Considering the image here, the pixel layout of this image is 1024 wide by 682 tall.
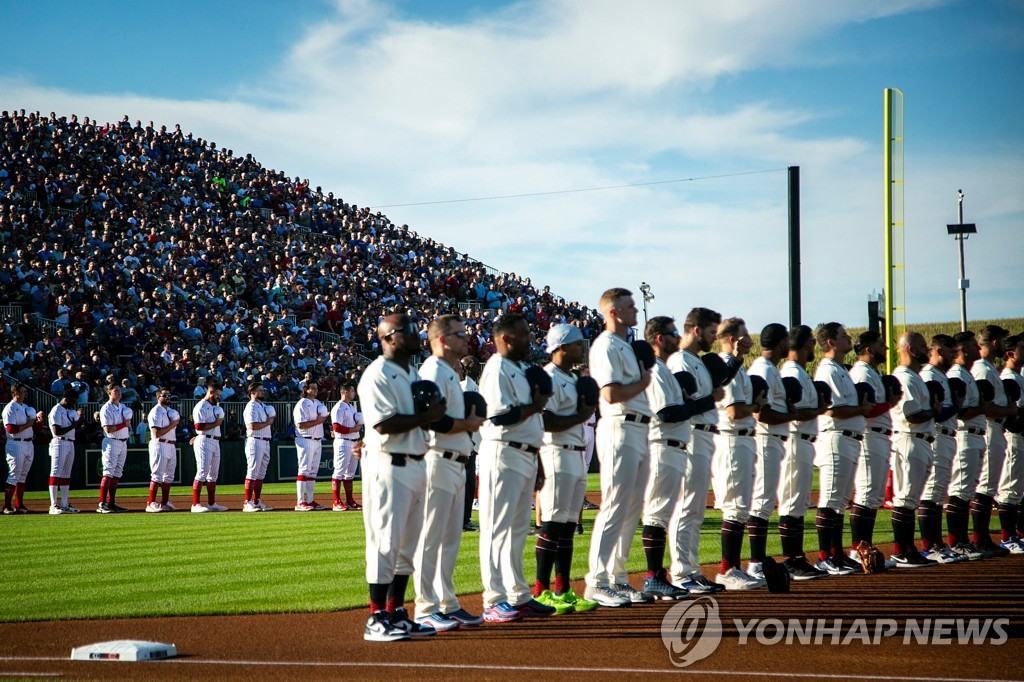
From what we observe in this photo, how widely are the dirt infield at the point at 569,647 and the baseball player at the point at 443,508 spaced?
0.31m

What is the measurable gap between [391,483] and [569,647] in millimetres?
1699

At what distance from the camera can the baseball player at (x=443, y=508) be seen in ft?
26.3

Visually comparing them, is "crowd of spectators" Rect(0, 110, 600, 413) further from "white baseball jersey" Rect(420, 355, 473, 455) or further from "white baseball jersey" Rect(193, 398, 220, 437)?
"white baseball jersey" Rect(420, 355, 473, 455)

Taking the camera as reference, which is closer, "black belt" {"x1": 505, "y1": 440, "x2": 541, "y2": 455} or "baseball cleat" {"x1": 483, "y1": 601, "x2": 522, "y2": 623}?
"baseball cleat" {"x1": 483, "y1": 601, "x2": 522, "y2": 623}

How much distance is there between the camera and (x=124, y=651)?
7.02 meters

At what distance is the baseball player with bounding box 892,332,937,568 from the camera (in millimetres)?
11266

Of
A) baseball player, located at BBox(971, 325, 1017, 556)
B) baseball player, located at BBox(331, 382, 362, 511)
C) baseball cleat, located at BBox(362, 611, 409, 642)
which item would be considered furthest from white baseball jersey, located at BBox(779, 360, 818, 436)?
baseball player, located at BBox(331, 382, 362, 511)

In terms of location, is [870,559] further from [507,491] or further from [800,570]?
[507,491]

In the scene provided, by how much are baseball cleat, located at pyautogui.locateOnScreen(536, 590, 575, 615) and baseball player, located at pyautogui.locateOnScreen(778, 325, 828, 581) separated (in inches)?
110

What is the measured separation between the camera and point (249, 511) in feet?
66.5

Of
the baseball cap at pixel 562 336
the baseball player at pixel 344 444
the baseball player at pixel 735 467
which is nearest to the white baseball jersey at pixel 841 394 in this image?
the baseball player at pixel 735 467

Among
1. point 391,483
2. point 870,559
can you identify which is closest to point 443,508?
point 391,483

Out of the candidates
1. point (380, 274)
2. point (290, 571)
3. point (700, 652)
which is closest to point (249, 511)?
point (290, 571)

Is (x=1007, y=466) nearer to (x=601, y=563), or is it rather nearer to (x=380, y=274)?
(x=601, y=563)
